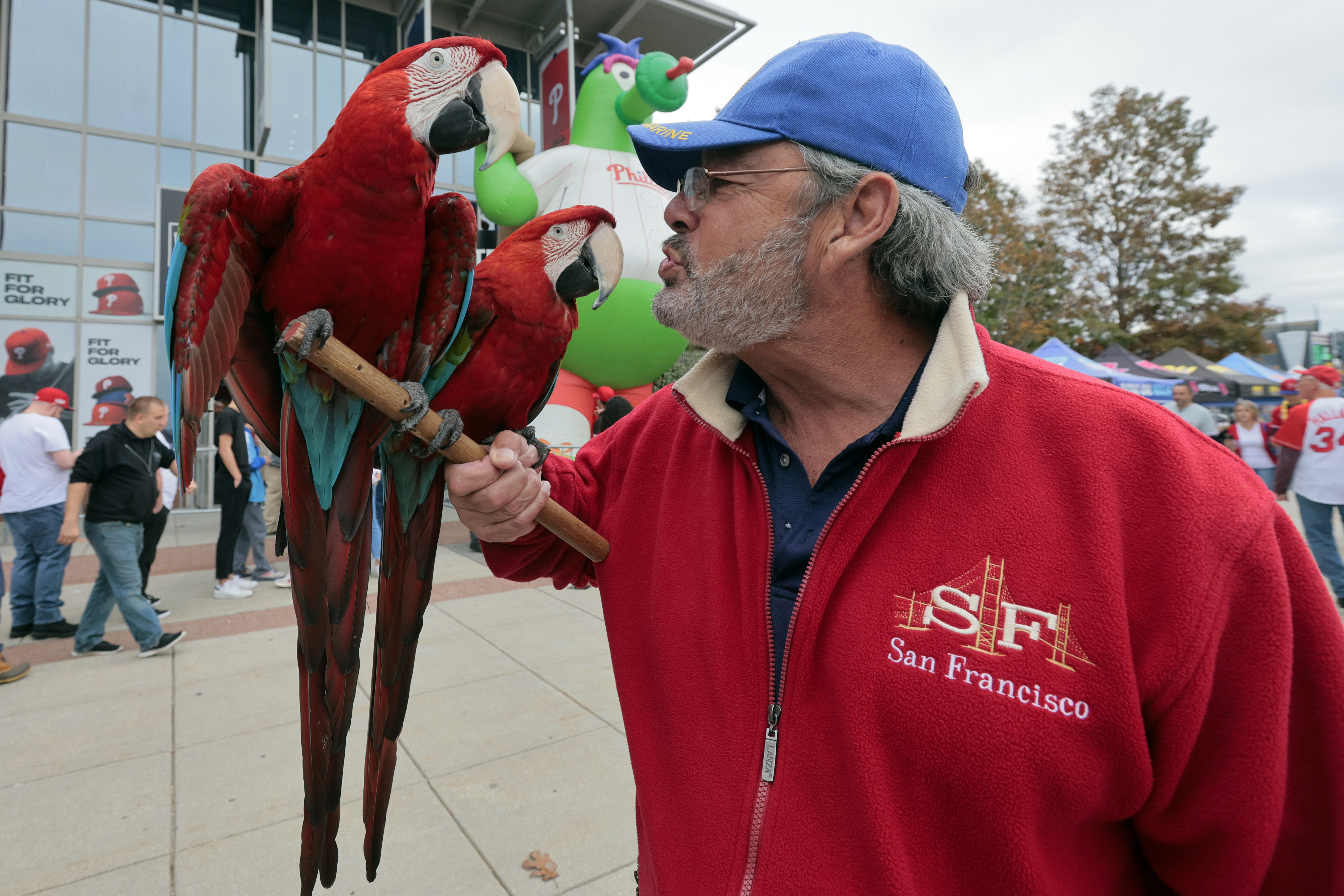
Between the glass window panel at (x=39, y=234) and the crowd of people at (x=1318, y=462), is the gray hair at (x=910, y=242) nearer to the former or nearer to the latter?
the crowd of people at (x=1318, y=462)

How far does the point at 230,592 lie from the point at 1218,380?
18558 millimetres

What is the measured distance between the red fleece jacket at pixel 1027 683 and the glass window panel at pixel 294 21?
12227mm

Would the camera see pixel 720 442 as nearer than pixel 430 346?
No

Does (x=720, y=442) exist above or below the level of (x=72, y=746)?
above

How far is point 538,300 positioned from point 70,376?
444 inches

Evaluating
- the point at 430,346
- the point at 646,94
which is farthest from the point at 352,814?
the point at 646,94

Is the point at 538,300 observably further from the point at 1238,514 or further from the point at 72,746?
the point at 72,746

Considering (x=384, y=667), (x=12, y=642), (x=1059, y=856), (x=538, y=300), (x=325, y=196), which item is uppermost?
(x=325, y=196)

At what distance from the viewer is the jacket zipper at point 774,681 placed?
1.02 metres

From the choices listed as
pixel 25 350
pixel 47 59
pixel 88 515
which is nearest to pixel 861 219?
pixel 88 515

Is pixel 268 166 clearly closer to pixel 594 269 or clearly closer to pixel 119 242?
pixel 119 242

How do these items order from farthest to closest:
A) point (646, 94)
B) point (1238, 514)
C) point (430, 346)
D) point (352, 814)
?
point (646, 94) < point (352, 814) < point (430, 346) < point (1238, 514)

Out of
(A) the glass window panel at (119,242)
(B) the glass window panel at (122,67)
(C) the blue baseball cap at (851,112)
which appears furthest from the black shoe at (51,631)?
(B) the glass window panel at (122,67)

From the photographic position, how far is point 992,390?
109 centimetres
